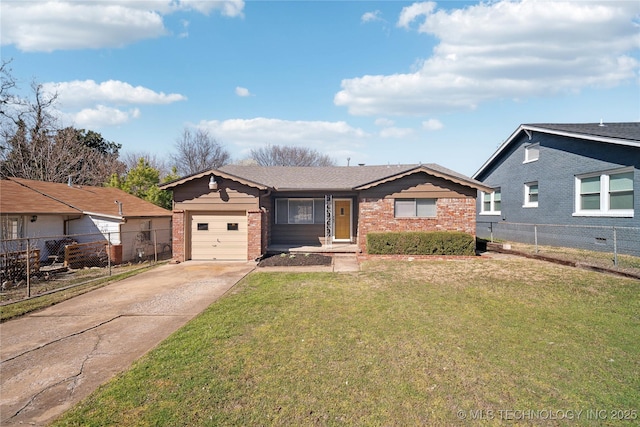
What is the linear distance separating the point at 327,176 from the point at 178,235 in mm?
7808

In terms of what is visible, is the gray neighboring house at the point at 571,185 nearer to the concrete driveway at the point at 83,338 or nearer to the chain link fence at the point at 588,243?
the chain link fence at the point at 588,243

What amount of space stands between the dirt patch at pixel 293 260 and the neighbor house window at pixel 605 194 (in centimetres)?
1047

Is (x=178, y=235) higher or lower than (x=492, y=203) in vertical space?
lower

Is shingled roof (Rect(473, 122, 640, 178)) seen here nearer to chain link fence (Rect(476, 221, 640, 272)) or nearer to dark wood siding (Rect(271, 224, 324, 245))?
chain link fence (Rect(476, 221, 640, 272))

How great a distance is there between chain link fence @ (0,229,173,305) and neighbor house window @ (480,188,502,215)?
60.4ft

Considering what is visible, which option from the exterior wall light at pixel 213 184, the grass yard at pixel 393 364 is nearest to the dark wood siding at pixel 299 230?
the exterior wall light at pixel 213 184

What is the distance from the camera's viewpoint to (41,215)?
13203 millimetres

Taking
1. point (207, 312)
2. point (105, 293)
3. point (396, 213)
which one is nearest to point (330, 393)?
point (207, 312)

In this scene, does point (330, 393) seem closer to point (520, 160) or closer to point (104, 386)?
point (104, 386)

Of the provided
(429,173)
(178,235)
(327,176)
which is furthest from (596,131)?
(178,235)

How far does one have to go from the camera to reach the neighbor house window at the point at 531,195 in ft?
54.3

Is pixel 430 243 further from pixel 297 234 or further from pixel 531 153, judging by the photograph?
pixel 531 153

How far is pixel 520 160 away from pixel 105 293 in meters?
19.1

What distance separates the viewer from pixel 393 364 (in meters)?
→ 4.28
